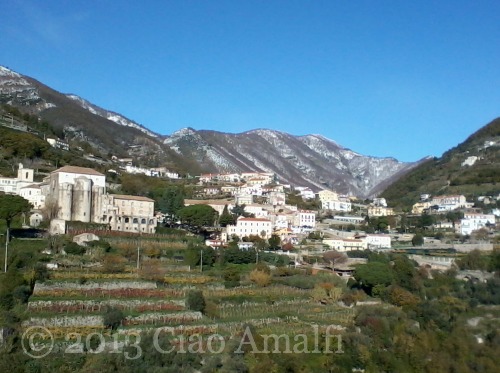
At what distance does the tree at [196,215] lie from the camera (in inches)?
1682

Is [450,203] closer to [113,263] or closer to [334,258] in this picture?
[334,258]

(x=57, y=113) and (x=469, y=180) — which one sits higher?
(x=57, y=113)

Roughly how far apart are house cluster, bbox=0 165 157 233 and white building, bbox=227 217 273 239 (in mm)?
7522

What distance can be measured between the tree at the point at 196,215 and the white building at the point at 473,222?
25.3 m

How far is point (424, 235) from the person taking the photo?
52750 mm

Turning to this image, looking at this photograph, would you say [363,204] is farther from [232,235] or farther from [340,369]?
[340,369]

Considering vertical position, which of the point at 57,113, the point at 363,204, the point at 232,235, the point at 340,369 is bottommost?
the point at 340,369

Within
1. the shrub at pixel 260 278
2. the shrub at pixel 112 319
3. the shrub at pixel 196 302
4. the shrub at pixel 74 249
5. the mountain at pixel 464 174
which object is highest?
the mountain at pixel 464 174

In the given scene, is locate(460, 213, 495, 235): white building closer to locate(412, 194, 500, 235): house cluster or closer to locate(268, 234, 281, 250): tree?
locate(412, 194, 500, 235): house cluster

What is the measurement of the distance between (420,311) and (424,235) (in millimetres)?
24768

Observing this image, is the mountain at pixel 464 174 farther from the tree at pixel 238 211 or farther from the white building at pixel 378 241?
the tree at pixel 238 211

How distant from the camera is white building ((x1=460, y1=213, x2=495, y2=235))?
55812 mm

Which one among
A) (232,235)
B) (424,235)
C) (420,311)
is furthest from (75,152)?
(420,311)

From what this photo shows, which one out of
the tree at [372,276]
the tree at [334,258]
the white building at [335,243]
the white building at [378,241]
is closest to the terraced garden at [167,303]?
the tree at [372,276]
